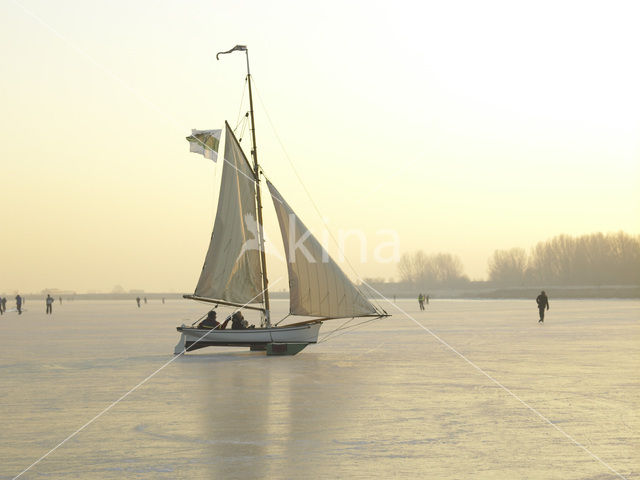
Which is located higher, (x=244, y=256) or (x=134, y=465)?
(x=244, y=256)

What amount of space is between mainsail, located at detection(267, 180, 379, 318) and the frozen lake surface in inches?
75.2

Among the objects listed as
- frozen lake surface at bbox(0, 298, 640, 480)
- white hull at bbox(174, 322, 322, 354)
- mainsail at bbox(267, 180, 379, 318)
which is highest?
mainsail at bbox(267, 180, 379, 318)

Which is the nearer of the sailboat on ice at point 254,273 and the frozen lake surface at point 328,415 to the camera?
the frozen lake surface at point 328,415

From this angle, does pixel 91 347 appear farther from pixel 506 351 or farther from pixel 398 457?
pixel 398 457

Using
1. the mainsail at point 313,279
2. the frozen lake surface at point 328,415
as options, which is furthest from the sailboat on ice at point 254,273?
the frozen lake surface at point 328,415

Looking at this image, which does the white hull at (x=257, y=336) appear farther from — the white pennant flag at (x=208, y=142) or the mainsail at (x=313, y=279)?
the white pennant flag at (x=208, y=142)

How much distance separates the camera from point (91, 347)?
29.5 metres

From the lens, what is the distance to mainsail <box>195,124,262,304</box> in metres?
27.4

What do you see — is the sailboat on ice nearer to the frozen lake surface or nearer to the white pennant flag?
the white pennant flag

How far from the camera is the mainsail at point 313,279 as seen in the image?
1022 inches

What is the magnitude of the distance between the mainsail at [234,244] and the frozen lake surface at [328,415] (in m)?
3.07

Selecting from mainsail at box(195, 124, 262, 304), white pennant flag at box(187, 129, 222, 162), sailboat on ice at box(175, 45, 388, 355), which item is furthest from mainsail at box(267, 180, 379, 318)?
white pennant flag at box(187, 129, 222, 162)

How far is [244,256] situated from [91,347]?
7.37 metres

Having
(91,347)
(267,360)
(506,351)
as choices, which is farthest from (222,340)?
(506,351)
